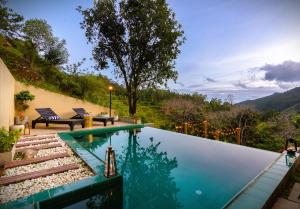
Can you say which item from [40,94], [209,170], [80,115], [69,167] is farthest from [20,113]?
[209,170]

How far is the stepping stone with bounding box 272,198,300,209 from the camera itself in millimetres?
3279

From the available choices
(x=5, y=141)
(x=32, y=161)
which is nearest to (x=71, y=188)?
(x=32, y=161)

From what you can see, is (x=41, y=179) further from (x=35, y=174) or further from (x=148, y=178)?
(x=148, y=178)

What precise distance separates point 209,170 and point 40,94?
9686 millimetres

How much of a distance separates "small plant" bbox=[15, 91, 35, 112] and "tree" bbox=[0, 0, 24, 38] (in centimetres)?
750

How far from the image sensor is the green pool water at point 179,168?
3879mm

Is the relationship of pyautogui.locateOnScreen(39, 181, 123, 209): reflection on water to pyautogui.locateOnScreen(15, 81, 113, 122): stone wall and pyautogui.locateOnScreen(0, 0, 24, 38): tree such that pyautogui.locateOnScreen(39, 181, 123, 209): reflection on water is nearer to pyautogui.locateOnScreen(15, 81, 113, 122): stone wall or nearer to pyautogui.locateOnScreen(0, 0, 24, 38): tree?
pyautogui.locateOnScreen(15, 81, 113, 122): stone wall

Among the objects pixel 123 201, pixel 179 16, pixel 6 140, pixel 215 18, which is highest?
pixel 179 16

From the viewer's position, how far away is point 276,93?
38750 mm

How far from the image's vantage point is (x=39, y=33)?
649 inches

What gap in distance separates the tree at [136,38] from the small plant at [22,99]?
5100 millimetres

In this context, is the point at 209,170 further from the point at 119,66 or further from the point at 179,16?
the point at 179,16

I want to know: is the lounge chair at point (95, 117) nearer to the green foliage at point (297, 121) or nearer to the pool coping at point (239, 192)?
the pool coping at point (239, 192)

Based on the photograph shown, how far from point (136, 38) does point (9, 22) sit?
9.75 meters
